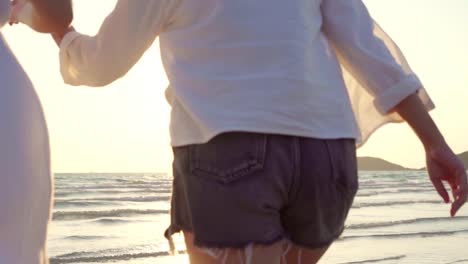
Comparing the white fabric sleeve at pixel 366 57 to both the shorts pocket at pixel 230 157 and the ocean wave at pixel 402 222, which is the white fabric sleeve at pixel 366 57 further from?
the ocean wave at pixel 402 222

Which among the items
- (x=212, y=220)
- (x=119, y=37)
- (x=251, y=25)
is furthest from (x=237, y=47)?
(x=212, y=220)

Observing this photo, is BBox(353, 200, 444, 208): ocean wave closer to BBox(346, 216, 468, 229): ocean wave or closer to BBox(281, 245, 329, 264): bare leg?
BBox(346, 216, 468, 229): ocean wave

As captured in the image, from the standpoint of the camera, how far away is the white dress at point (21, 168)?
57.2 inches

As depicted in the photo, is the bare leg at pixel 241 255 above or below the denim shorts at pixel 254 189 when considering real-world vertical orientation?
below

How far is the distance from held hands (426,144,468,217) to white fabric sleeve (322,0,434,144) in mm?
153

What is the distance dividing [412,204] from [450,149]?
13933 mm

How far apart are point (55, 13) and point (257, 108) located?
559 mm

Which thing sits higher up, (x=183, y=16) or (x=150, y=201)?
(x=183, y=16)

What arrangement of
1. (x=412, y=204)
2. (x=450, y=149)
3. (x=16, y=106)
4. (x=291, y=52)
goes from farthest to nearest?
(x=412, y=204) < (x=450, y=149) < (x=291, y=52) < (x=16, y=106)

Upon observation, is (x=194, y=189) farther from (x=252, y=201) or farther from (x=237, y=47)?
(x=237, y=47)

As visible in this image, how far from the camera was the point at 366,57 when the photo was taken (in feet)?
7.43

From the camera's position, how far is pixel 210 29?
207cm

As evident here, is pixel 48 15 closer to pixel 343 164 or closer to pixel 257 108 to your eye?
pixel 257 108

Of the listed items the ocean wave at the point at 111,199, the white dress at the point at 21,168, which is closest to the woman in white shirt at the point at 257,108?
the white dress at the point at 21,168
